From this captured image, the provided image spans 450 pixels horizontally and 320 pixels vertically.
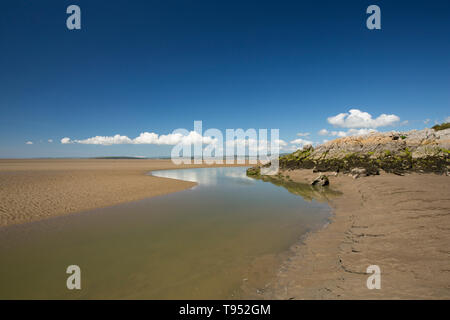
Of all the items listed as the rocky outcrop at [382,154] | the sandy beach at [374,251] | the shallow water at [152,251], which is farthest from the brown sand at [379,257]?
the rocky outcrop at [382,154]

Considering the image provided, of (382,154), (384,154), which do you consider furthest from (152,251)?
(382,154)

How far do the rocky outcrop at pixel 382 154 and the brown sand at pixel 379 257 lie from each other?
15.4m

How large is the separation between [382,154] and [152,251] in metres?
40.1

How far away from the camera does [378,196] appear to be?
12836 millimetres

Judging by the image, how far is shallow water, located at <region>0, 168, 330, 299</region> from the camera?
508 cm

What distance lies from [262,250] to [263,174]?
99.9ft

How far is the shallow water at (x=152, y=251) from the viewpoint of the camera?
16.7 feet

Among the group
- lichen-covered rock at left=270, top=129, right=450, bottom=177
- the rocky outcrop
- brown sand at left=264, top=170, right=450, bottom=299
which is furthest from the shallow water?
lichen-covered rock at left=270, top=129, right=450, bottom=177

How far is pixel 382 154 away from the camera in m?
32.0

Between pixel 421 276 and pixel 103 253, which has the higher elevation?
pixel 421 276

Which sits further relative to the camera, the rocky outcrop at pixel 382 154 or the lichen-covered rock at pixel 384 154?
the lichen-covered rock at pixel 384 154

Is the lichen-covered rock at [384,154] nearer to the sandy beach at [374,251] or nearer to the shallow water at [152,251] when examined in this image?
the sandy beach at [374,251]
